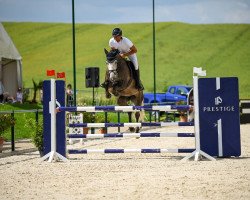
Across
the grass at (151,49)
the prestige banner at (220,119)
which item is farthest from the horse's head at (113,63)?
the grass at (151,49)

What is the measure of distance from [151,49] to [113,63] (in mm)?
69904

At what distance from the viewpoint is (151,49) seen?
84.0 meters

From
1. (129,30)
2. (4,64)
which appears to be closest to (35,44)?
(129,30)

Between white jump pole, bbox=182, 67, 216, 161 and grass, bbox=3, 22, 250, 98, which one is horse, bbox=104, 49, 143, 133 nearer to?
white jump pole, bbox=182, 67, 216, 161

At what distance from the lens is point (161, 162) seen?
11266 millimetres

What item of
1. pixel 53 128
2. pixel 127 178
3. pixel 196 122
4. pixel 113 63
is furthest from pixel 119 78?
pixel 127 178

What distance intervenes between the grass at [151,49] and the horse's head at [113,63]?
164ft

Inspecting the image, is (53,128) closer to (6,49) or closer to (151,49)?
(6,49)

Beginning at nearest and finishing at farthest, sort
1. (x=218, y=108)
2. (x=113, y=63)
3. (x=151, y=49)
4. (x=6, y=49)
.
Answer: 1. (x=218, y=108)
2. (x=113, y=63)
3. (x=6, y=49)
4. (x=151, y=49)

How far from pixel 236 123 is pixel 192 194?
452 cm

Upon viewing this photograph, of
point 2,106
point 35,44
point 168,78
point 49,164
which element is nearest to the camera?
point 49,164

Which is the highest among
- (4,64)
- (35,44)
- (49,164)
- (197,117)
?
(35,44)

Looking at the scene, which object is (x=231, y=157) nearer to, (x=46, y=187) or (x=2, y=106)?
(x=46, y=187)

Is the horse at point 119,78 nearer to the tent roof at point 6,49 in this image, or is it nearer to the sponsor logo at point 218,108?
the sponsor logo at point 218,108
